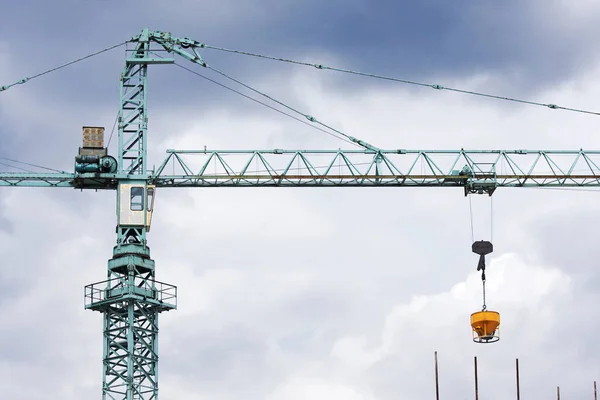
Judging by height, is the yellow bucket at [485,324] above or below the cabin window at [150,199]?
below

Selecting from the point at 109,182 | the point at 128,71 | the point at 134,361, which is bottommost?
the point at 134,361

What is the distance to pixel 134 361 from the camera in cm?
18000

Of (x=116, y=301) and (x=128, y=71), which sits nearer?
(x=116, y=301)

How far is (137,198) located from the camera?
187 metres

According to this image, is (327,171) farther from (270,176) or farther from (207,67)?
(207,67)

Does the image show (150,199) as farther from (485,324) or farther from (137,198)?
(485,324)

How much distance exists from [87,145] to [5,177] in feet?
33.0

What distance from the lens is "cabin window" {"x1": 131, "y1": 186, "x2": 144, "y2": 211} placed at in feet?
611

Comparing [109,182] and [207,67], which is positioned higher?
[207,67]

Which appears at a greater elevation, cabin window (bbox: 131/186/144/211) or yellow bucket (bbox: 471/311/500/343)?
cabin window (bbox: 131/186/144/211)

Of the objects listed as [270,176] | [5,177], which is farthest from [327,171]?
[5,177]

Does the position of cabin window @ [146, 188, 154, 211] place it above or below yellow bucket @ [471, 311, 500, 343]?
above

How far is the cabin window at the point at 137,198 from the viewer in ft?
611

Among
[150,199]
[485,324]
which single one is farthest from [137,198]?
[485,324]
